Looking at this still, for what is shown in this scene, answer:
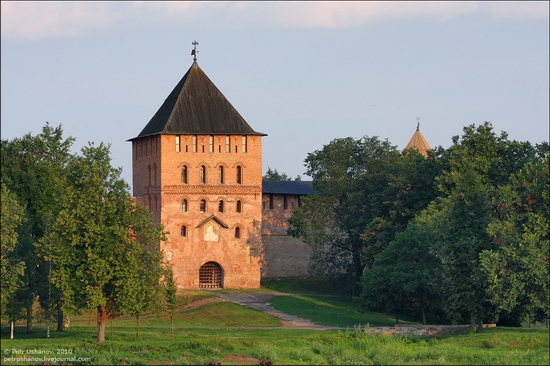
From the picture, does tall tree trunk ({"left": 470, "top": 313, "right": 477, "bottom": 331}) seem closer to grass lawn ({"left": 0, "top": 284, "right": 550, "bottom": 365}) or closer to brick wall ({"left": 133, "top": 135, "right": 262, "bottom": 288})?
grass lawn ({"left": 0, "top": 284, "right": 550, "bottom": 365})

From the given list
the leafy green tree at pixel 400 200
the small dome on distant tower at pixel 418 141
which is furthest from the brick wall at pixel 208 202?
the small dome on distant tower at pixel 418 141

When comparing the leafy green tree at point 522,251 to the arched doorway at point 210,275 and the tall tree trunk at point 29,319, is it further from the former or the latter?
the arched doorway at point 210,275

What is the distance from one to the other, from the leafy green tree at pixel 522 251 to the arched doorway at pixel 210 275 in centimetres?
2298

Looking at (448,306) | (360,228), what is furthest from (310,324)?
(360,228)

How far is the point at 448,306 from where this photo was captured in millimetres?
46219

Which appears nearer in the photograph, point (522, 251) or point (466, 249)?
point (522, 251)

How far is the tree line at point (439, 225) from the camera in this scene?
4266 centimetres

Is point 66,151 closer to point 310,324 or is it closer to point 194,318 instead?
point 194,318

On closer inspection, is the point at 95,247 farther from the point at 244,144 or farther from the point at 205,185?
the point at 244,144

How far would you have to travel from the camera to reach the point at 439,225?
47625mm

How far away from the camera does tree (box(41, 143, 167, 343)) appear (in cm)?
4091

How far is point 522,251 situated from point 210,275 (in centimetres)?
2511

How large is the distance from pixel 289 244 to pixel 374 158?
9.28 meters

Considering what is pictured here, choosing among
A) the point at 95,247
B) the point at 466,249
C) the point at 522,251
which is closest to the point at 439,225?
the point at 466,249
